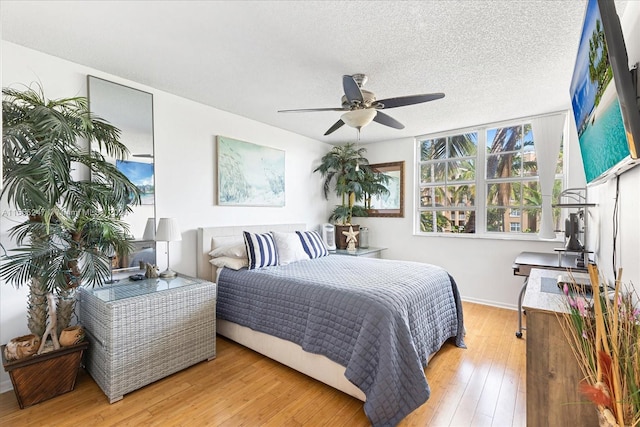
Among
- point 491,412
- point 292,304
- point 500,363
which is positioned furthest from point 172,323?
point 500,363

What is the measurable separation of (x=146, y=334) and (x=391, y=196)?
155 inches

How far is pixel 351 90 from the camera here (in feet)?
7.01

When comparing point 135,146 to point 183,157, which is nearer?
point 135,146

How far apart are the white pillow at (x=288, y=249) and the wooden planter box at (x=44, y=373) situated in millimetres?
1787

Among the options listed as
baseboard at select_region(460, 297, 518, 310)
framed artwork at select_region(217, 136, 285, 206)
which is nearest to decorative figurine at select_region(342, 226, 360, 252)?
framed artwork at select_region(217, 136, 285, 206)

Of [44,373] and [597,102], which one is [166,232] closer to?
[44,373]

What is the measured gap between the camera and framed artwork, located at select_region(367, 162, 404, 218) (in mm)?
4898

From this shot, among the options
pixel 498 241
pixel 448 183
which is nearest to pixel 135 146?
pixel 448 183

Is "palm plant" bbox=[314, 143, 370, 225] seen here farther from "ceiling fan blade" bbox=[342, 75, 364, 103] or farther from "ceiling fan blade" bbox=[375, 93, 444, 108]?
"ceiling fan blade" bbox=[342, 75, 364, 103]

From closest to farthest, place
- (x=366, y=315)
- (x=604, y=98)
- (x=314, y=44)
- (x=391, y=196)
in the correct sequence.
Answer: (x=604, y=98)
(x=366, y=315)
(x=314, y=44)
(x=391, y=196)

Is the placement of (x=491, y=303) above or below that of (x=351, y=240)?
below

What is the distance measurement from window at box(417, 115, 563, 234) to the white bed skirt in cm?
313

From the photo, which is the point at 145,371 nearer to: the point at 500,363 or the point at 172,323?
the point at 172,323

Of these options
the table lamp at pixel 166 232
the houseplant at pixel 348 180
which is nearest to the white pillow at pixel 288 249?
the table lamp at pixel 166 232
